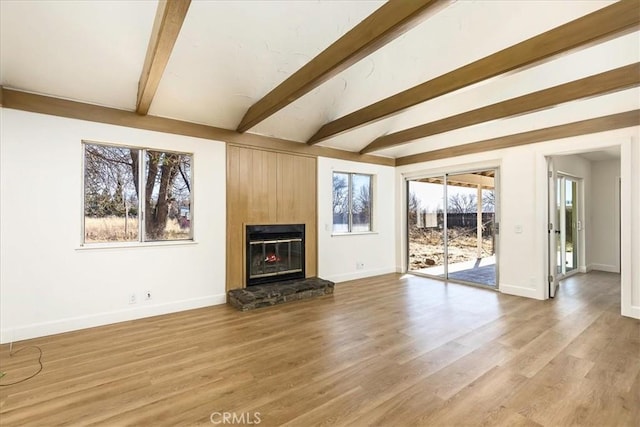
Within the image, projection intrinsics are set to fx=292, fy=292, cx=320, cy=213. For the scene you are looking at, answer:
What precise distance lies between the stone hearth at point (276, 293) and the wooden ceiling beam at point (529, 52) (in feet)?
8.88

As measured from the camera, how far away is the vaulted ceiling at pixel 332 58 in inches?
91.5

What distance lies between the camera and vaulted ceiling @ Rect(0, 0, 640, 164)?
2324 millimetres

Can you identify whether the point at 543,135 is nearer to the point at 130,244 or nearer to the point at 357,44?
the point at 357,44

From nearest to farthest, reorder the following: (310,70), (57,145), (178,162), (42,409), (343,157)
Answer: (42,409) < (310,70) < (57,145) < (178,162) < (343,157)

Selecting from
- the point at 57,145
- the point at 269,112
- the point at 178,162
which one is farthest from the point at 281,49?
the point at 57,145

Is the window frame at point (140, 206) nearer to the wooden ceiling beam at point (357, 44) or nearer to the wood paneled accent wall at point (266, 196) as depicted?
the wood paneled accent wall at point (266, 196)

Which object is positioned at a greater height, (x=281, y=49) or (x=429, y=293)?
(x=281, y=49)

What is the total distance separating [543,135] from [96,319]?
653cm

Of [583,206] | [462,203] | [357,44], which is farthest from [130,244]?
[583,206]

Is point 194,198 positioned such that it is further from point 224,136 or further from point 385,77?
point 385,77

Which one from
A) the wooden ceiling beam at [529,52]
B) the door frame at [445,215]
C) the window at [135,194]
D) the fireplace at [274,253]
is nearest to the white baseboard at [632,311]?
the door frame at [445,215]

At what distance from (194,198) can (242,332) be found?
1.97 metres

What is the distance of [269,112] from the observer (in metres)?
3.62

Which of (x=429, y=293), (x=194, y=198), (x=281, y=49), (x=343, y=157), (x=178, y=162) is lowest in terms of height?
(x=429, y=293)
